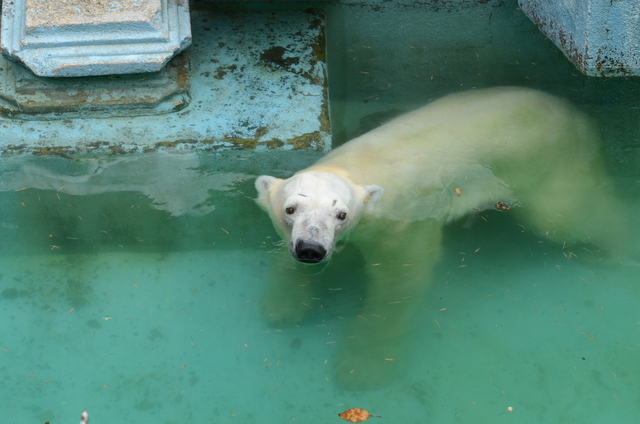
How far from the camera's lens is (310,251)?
3.31 m

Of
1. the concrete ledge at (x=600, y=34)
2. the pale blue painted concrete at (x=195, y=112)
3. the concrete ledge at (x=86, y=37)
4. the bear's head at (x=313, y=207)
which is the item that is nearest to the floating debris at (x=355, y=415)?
the bear's head at (x=313, y=207)

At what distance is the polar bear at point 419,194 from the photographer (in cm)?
361

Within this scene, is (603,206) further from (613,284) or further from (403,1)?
(403,1)

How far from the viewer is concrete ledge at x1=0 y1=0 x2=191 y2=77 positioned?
14.9 ft

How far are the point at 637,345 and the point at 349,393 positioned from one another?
161 cm

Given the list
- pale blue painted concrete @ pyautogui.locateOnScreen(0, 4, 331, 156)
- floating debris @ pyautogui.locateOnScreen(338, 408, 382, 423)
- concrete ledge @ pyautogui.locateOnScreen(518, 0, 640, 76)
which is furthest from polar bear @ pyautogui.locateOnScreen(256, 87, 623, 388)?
concrete ledge @ pyautogui.locateOnScreen(518, 0, 640, 76)

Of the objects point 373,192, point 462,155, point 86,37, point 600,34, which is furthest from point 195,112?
point 600,34

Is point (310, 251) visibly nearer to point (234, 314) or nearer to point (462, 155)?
point (234, 314)

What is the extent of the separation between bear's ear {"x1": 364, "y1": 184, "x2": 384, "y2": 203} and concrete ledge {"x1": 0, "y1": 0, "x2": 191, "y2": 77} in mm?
1843

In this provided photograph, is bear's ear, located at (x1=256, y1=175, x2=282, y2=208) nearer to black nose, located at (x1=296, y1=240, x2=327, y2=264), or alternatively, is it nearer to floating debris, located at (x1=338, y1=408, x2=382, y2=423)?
black nose, located at (x1=296, y1=240, x2=327, y2=264)

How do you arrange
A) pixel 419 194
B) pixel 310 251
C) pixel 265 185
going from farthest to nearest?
pixel 419 194, pixel 265 185, pixel 310 251

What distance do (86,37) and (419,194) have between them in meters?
2.63

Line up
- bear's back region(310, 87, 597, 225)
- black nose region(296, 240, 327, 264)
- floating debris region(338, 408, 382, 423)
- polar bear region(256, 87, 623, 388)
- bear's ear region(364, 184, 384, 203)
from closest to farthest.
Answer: floating debris region(338, 408, 382, 423)
black nose region(296, 240, 327, 264)
polar bear region(256, 87, 623, 388)
bear's ear region(364, 184, 384, 203)
bear's back region(310, 87, 597, 225)

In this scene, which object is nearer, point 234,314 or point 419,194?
point 234,314
